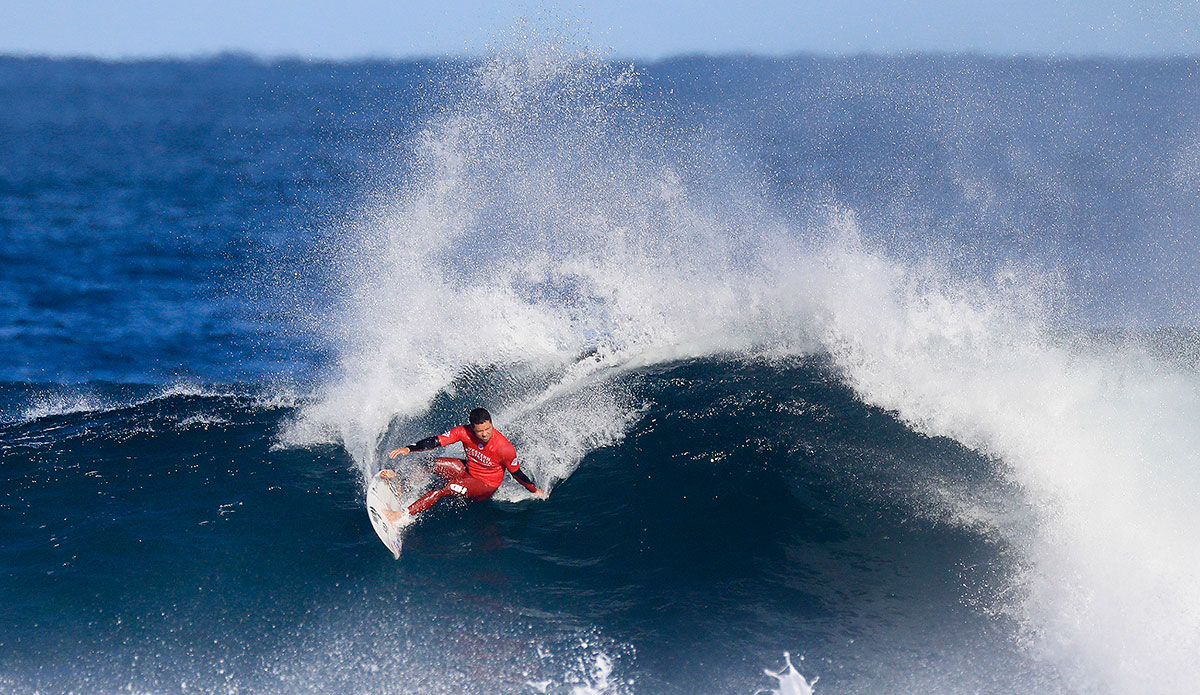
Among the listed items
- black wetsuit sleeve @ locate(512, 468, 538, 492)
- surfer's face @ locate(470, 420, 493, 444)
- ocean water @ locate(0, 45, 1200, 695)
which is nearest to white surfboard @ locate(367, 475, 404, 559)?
ocean water @ locate(0, 45, 1200, 695)

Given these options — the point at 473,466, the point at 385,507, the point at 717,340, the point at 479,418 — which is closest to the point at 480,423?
the point at 479,418

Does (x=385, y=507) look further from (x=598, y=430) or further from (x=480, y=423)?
(x=598, y=430)

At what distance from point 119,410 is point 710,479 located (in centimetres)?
838

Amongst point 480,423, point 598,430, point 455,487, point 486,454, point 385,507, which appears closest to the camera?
point 480,423

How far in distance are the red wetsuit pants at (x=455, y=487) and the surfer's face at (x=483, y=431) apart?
0.59m

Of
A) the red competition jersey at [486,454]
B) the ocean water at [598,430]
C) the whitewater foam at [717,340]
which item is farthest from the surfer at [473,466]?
the whitewater foam at [717,340]

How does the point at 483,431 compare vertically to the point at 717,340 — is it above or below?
below

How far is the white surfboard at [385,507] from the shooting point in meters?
8.11

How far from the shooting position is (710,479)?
31.3 ft

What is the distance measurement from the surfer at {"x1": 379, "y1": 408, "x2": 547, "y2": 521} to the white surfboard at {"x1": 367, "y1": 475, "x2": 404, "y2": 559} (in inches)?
3.3

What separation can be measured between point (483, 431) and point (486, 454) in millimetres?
410

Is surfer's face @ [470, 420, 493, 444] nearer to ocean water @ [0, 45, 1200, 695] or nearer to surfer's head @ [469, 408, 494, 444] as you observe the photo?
surfer's head @ [469, 408, 494, 444]

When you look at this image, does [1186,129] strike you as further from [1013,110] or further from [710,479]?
[710,479]

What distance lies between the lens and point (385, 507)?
8.50 m
